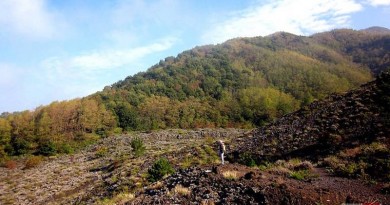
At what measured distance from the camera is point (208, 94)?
376 ft

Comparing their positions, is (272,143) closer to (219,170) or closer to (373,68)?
(219,170)

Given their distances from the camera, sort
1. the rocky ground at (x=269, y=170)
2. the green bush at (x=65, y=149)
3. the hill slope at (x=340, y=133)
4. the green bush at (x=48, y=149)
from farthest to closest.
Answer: the green bush at (x=65, y=149)
the green bush at (x=48, y=149)
the hill slope at (x=340, y=133)
the rocky ground at (x=269, y=170)

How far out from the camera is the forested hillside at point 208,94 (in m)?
72.9

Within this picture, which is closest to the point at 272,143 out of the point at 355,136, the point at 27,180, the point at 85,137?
the point at 355,136

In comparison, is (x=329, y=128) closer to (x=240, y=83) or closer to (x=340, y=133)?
(x=340, y=133)

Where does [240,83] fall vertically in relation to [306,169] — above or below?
above

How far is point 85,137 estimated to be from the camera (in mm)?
73312

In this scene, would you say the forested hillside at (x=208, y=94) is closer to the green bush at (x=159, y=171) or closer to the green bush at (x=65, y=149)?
the green bush at (x=65, y=149)

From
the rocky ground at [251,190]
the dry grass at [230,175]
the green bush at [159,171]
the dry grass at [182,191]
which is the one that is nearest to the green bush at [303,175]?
the rocky ground at [251,190]

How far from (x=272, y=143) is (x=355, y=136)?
7712 millimetres

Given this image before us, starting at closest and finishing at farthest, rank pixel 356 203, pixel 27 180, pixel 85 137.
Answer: pixel 356 203
pixel 27 180
pixel 85 137

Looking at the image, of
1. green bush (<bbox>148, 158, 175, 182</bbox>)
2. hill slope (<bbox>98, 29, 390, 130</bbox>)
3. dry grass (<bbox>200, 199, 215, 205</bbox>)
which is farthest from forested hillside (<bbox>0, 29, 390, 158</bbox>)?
dry grass (<bbox>200, 199, 215, 205</bbox>)

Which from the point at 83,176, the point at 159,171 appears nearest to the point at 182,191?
the point at 159,171

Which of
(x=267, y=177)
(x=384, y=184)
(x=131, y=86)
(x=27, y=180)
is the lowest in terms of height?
(x=27, y=180)
